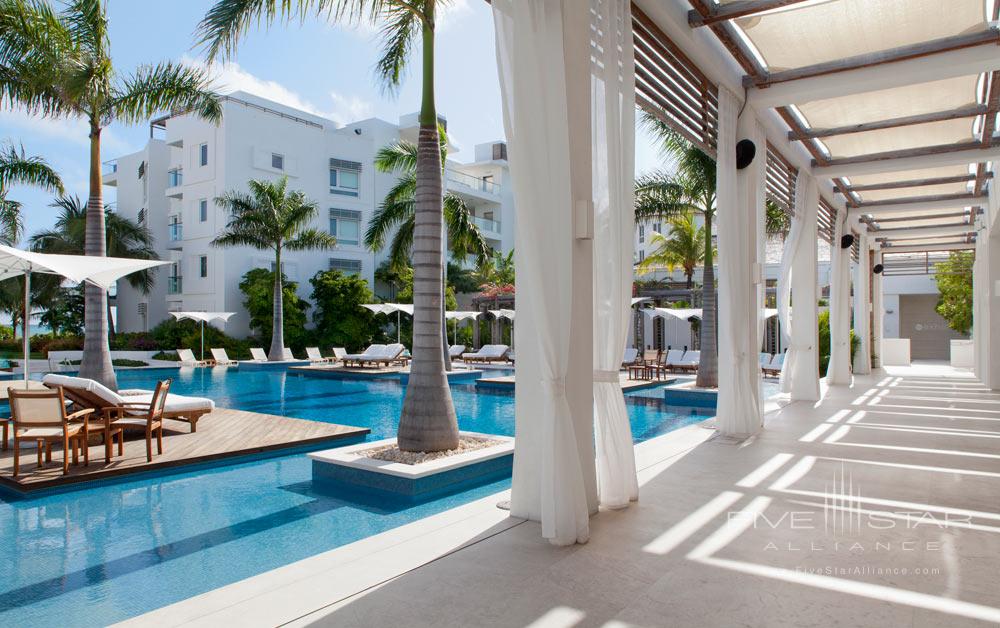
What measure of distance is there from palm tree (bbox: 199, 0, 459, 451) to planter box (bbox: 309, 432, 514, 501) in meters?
0.43

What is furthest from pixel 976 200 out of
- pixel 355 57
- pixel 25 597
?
pixel 25 597

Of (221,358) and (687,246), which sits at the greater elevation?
(687,246)

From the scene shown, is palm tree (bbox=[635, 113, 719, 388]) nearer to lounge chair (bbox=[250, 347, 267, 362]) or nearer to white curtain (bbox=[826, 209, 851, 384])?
white curtain (bbox=[826, 209, 851, 384])

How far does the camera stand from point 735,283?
263 inches

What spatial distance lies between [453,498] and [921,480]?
12.1 ft

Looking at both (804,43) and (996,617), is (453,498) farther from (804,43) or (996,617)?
(804,43)

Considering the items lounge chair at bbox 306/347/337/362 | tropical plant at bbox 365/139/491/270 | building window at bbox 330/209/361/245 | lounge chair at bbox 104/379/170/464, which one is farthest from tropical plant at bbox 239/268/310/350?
lounge chair at bbox 104/379/170/464

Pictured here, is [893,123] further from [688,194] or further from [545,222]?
[545,222]

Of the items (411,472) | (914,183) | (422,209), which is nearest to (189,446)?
(411,472)

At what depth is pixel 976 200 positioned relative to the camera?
39.1 feet

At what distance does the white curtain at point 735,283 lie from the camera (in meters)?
6.69

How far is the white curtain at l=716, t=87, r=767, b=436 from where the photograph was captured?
22.0 ft

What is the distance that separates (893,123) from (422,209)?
5.91 metres

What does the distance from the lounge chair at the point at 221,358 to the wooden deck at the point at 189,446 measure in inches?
546
